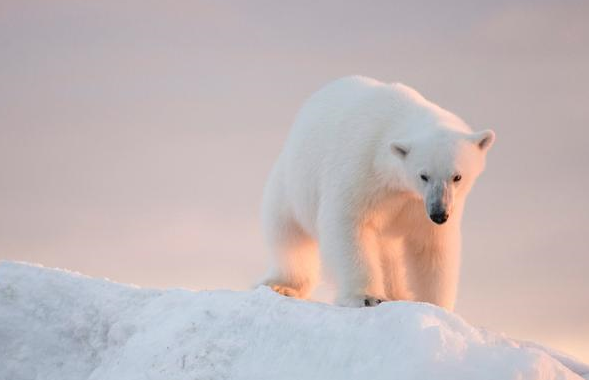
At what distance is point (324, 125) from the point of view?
1053 centimetres

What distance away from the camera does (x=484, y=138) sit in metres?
9.22

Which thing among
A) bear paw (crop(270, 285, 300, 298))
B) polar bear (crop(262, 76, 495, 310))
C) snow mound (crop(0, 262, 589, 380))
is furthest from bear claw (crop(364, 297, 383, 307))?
bear paw (crop(270, 285, 300, 298))

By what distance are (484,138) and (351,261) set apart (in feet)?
6.82

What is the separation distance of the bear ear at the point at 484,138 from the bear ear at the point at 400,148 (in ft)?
2.61

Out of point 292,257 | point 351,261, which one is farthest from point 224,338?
point 292,257

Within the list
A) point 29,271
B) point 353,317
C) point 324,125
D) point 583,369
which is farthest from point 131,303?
point 583,369

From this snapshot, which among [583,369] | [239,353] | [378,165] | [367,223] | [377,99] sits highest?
[377,99]

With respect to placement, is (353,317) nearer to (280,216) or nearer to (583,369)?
(583,369)

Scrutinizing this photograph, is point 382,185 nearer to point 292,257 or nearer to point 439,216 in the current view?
point 439,216

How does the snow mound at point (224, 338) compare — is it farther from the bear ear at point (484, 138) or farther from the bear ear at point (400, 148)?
the bear ear at point (484, 138)

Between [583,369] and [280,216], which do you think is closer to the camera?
[583,369]

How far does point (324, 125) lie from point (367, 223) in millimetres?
1699

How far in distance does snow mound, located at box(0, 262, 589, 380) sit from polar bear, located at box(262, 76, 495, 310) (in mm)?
2210

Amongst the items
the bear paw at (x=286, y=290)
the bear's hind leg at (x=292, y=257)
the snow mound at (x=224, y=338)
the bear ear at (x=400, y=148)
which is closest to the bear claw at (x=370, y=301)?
the bear ear at (x=400, y=148)
